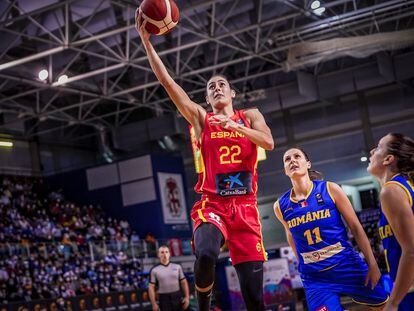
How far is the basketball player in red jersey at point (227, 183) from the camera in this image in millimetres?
4891

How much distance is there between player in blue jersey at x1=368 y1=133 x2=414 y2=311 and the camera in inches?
128

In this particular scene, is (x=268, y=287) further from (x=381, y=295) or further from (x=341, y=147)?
(x=381, y=295)

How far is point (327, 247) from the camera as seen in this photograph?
5176 millimetres

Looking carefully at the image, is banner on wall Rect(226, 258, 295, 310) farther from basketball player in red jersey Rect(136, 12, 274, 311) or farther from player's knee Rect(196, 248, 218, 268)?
player's knee Rect(196, 248, 218, 268)

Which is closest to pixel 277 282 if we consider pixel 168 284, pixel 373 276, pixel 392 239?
pixel 168 284

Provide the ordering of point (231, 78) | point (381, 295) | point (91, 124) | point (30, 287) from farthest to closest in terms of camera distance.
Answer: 1. point (91, 124)
2. point (231, 78)
3. point (30, 287)
4. point (381, 295)

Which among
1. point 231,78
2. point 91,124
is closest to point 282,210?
point 231,78

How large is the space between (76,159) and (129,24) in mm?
14429

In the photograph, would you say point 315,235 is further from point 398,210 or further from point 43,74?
point 43,74

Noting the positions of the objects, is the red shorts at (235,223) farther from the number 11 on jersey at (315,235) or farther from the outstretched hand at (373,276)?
the outstretched hand at (373,276)

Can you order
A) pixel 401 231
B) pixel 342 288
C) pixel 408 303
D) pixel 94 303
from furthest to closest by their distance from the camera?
pixel 94 303, pixel 342 288, pixel 408 303, pixel 401 231

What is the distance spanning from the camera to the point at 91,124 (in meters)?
29.9

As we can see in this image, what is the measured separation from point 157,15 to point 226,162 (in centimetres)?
127

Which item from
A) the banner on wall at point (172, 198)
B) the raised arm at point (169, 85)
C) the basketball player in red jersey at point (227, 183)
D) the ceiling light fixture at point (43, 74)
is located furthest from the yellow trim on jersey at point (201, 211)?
the banner on wall at point (172, 198)
